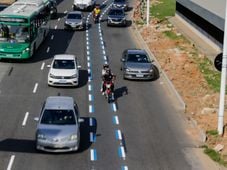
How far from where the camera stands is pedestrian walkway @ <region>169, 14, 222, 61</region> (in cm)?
4491

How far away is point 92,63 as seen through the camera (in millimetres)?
40906

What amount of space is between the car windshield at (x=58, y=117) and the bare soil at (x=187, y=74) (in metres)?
6.20

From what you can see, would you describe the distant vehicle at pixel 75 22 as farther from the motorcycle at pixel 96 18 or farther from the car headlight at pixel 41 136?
the car headlight at pixel 41 136

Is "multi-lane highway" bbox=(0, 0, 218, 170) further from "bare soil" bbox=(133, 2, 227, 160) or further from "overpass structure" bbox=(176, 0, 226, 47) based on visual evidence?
"overpass structure" bbox=(176, 0, 226, 47)

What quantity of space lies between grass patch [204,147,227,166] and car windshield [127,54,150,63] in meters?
13.7

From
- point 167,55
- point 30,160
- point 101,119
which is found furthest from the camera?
point 167,55

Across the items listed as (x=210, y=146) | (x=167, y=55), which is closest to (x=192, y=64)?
(x=167, y=55)

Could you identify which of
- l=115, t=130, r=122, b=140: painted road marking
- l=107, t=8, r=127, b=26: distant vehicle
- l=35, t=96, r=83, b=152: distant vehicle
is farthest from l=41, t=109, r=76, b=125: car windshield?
l=107, t=8, r=127, b=26: distant vehicle

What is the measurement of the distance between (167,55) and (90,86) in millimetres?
10754

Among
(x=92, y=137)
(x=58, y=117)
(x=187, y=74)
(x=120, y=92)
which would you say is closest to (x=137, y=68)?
(x=120, y=92)

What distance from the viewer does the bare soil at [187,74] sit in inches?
1120

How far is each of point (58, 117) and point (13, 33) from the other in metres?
17.2

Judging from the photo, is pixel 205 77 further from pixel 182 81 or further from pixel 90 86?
pixel 90 86

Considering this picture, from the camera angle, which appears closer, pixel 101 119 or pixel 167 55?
pixel 101 119
